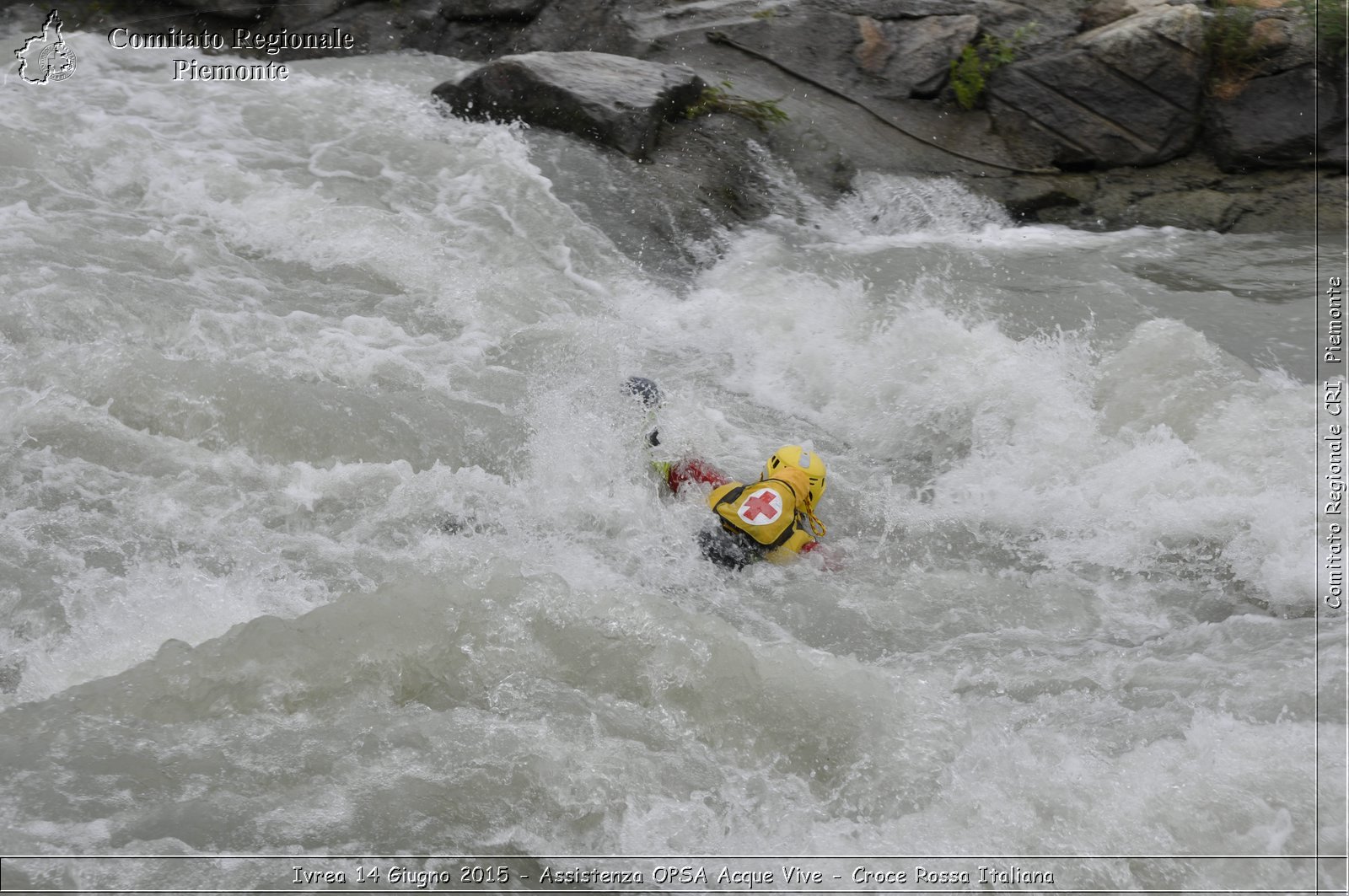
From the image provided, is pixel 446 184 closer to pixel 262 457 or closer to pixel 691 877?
pixel 262 457

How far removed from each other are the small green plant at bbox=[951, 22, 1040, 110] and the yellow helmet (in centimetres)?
472

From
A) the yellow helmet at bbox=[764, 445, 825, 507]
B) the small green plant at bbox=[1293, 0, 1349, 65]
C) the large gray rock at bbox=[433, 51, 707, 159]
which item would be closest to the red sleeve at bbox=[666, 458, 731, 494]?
the yellow helmet at bbox=[764, 445, 825, 507]

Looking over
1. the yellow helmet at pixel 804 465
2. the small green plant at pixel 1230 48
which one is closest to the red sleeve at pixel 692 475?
the yellow helmet at pixel 804 465

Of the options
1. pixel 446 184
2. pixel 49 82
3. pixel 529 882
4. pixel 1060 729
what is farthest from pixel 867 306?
pixel 49 82

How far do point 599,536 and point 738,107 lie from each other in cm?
466

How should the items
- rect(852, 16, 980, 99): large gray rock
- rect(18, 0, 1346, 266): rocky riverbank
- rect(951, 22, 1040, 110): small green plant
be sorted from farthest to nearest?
rect(852, 16, 980, 99): large gray rock < rect(951, 22, 1040, 110): small green plant < rect(18, 0, 1346, 266): rocky riverbank

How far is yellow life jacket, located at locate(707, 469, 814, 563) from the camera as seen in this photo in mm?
4656

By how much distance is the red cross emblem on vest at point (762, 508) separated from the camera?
183 inches

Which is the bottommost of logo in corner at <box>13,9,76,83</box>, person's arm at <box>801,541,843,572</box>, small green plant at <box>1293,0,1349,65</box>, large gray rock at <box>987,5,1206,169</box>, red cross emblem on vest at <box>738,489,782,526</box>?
person's arm at <box>801,541,843,572</box>

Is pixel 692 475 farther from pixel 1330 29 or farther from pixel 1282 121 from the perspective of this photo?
pixel 1330 29

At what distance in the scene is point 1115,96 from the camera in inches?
324

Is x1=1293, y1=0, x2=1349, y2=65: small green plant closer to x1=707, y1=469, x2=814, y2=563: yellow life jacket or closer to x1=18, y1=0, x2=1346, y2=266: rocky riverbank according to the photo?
x1=18, y1=0, x2=1346, y2=266: rocky riverbank

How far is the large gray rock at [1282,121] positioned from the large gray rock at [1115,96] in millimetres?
283

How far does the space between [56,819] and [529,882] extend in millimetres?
1310
